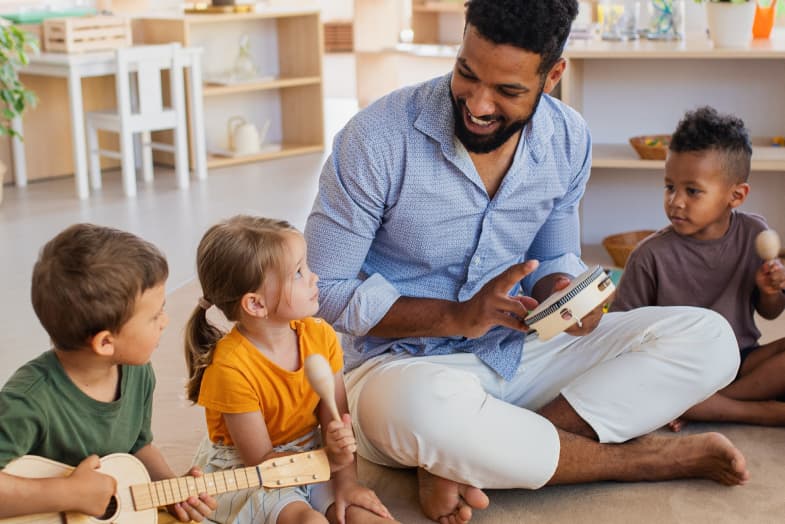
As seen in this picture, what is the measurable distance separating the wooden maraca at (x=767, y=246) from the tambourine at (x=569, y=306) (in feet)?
1.77

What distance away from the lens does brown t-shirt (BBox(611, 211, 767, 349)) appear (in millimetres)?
2150

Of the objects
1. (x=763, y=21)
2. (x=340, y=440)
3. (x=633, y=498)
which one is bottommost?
(x=633, y=498)

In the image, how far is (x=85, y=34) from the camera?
4.21 meters

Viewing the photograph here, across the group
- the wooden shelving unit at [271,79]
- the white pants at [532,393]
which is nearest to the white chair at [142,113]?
the wooden shelving unit at [271,79]

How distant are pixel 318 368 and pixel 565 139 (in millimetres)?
724

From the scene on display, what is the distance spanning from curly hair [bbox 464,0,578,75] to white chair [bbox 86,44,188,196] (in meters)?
2.80

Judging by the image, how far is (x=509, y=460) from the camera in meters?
1.66

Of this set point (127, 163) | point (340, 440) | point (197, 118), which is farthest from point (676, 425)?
point (197, 118)

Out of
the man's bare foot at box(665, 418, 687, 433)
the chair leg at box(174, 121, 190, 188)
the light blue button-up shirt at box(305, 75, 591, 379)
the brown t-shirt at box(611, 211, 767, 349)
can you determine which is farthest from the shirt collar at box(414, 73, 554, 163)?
the chair leg at box(174, 121, 190, 188)

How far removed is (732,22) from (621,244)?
0.70m

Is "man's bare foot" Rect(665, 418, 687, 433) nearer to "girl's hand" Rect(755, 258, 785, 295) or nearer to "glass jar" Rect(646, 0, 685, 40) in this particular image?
"girl's hand" Rect(755, 258, 785, 295)

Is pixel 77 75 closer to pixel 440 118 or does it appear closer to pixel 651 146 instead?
pixel 651 146

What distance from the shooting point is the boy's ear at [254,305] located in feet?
5.19

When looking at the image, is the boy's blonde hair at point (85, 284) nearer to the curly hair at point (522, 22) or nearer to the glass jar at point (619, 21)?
the curly hair at point (522, 22)
